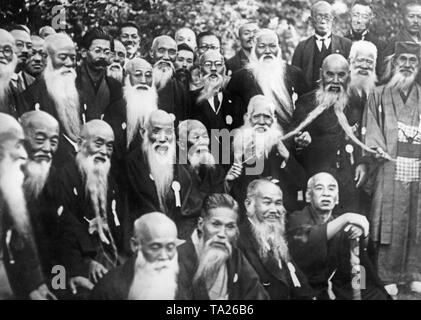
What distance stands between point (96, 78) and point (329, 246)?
2088mm

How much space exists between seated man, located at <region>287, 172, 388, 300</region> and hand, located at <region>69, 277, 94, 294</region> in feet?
4.85

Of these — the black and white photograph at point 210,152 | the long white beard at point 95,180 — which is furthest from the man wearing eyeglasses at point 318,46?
the long white beard at point 95,180

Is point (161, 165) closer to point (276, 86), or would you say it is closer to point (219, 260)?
point (219, 260)

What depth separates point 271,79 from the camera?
571 cm

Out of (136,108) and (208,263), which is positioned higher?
(136,108)

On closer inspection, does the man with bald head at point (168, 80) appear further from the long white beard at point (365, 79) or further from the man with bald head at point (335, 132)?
the long white beard at point (365, 79)

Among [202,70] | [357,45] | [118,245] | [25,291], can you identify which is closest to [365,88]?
[357,45]

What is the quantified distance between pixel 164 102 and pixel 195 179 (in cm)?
60

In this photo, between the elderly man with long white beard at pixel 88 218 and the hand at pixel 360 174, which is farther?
the hand at pixel 360 174

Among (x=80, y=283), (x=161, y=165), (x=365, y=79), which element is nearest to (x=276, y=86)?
(x=365, y=79)

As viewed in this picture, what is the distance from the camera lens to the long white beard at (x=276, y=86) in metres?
5.70

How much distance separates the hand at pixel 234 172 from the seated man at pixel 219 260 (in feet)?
0.44

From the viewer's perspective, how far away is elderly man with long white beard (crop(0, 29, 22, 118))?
5.60 metres

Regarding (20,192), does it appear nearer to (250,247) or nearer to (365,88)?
(250,247)
